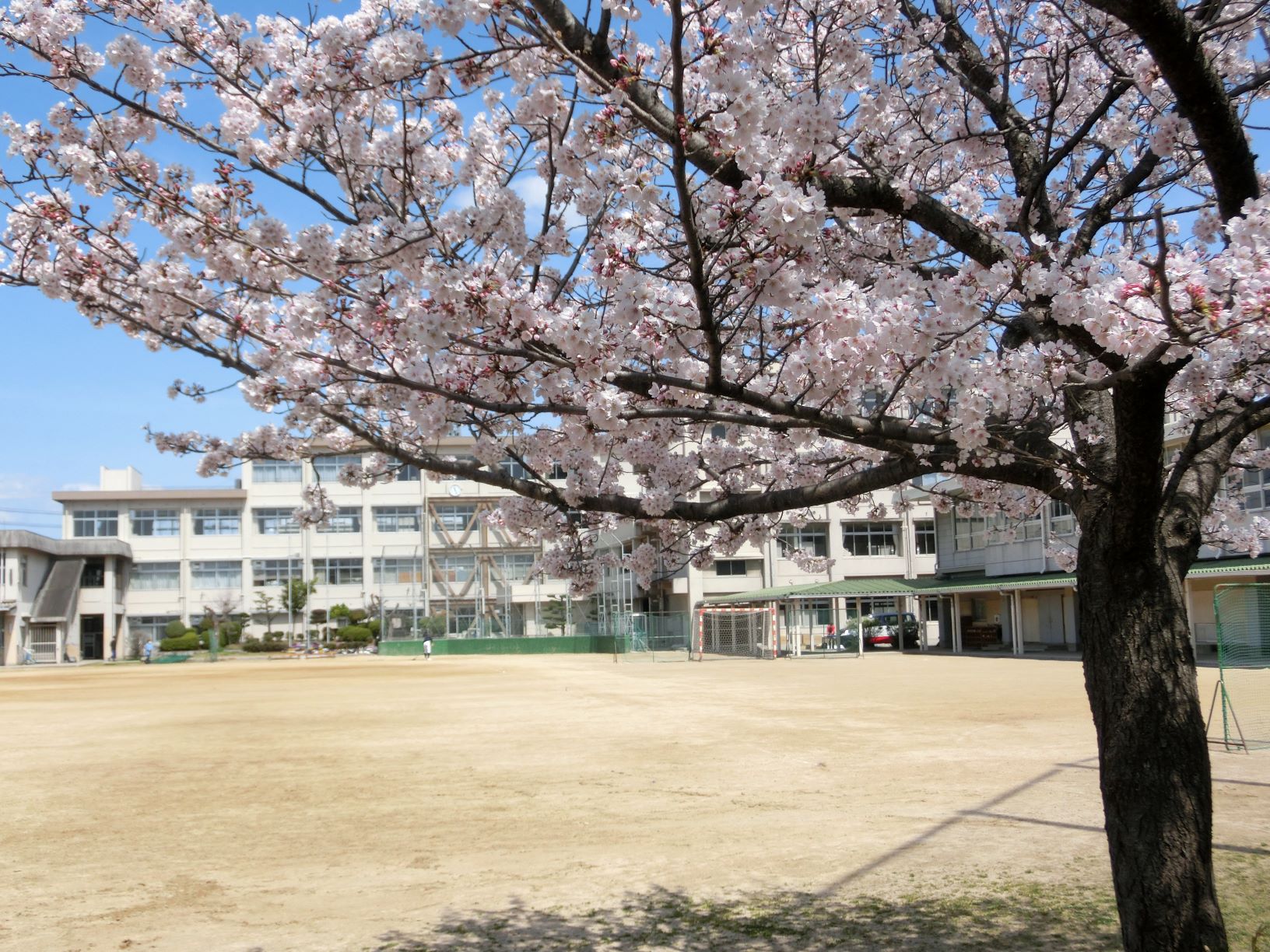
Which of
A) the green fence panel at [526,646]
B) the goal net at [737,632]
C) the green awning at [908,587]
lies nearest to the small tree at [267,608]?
the green fence panel at [526,646]

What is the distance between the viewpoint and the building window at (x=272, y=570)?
63062 millimetres

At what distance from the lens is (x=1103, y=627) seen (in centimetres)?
405

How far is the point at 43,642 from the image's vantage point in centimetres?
5778

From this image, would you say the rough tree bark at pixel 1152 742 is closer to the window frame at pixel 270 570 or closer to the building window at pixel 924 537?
the building window at pixel 924 537

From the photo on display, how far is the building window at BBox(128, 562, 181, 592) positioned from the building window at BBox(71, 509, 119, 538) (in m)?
2.71

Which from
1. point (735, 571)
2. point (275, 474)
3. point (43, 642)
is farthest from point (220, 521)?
point (735, 571)

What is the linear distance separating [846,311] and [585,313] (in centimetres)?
93

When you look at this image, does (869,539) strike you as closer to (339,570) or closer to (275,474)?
(339,570)

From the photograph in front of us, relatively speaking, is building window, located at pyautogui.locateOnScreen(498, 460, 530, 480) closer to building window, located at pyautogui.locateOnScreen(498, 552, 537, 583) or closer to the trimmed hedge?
building window, located at pyautogui.locateOnScreen(498, 552, 537, 583)

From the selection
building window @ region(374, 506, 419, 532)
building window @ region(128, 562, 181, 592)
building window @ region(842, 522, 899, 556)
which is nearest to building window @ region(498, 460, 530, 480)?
building window @ region(842, 522, 899, 556)

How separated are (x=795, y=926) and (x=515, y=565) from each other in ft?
161

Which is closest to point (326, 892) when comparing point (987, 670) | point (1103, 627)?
point (1103, 627)

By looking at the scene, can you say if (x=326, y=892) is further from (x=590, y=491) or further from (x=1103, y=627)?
(x=1103, y=627)

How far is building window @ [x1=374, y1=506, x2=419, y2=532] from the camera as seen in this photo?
207 feet
